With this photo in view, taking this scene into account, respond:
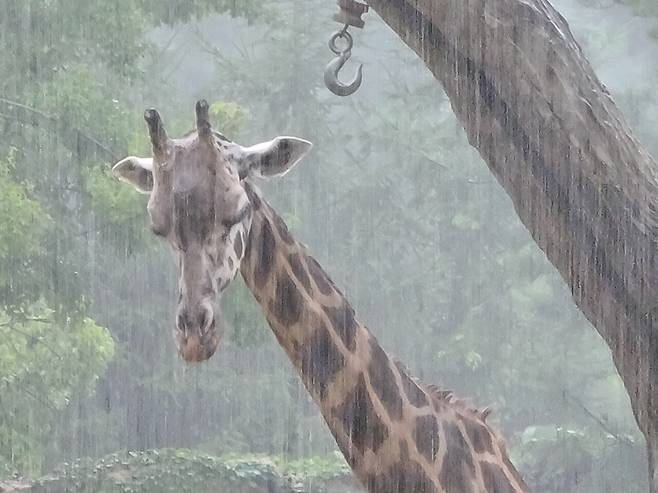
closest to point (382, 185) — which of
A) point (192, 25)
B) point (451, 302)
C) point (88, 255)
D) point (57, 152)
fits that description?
point (451, 302)

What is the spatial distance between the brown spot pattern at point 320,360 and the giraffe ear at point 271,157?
0.18 meters

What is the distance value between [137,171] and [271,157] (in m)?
0.16

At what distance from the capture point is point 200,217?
3.40ft

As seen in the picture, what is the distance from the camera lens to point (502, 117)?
1.11 meters

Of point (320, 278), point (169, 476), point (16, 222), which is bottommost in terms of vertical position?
point (169, 476)

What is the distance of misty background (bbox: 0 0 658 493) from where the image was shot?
3320 millimetres

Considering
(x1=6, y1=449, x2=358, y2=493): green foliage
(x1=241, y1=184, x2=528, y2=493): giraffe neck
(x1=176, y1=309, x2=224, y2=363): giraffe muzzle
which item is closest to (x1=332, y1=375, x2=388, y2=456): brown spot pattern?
(x1=241, y1=184, x2=528, y2=493): giraffe neck

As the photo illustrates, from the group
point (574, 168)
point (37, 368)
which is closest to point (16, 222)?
point (37, 368)

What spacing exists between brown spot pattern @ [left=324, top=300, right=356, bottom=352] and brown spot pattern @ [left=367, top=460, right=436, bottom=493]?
14 centimetres

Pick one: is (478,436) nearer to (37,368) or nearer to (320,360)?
(320,360)

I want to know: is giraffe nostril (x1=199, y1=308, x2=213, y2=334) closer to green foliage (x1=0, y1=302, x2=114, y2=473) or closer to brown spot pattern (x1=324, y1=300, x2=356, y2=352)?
brown spot pattern (x1=324, y1=300, x2=356, y2=352)

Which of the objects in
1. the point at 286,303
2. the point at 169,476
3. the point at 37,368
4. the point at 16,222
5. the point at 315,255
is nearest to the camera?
the point at 286,303

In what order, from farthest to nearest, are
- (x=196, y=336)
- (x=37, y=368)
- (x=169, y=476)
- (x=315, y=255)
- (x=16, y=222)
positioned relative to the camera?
1. (x=315, y=255)
2. (x=169, y=476)
3. (x=37, y=368)
4. (x=16, y=222)
5. (x=196, y=336)

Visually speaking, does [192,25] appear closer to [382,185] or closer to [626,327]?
[382,185]
